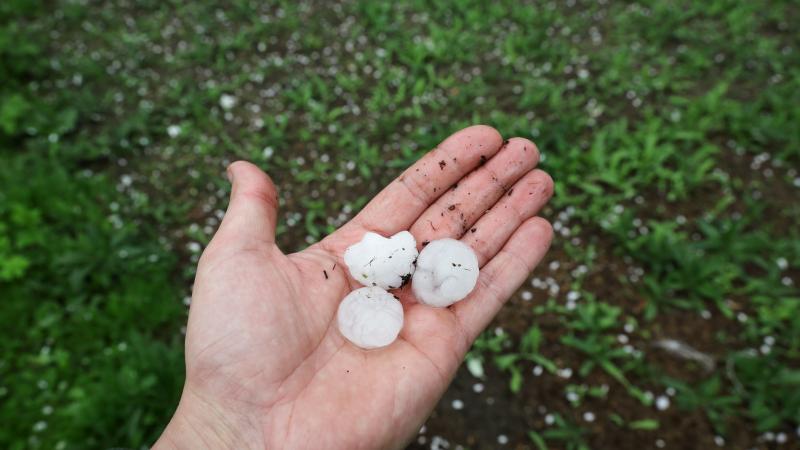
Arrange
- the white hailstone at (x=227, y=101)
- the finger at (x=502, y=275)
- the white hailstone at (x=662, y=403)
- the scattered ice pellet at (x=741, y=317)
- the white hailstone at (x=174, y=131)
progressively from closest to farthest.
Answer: the finger at (x=502, y=275)
the white hailstone at (x=662, y=403)
the scattered ice pellet at (x=741, y=317)
the white hailstone at (x=174, y=131)
the white hailstone at (x=227, y=101)

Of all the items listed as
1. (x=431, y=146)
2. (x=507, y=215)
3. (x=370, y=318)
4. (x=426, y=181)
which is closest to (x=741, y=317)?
(x=507, y=215)

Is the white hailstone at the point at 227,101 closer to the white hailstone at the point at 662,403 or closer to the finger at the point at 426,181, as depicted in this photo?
the finger at the point at 426,181

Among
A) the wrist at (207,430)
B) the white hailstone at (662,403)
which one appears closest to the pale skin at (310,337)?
the wrist at (207,430)

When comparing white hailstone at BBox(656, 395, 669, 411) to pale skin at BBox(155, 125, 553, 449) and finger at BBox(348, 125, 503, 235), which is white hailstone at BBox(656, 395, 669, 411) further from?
finger at BBox(348, 125, 503, 235)

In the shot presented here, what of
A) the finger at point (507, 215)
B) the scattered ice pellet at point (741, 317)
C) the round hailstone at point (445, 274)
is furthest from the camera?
the scattered ice pellet at point (741, 317)

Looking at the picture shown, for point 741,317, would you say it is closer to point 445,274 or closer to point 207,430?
point 445,274

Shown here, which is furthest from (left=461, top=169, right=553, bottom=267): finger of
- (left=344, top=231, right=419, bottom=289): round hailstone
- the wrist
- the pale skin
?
the wrist

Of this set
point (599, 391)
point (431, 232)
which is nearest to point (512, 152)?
point (431, 232)
